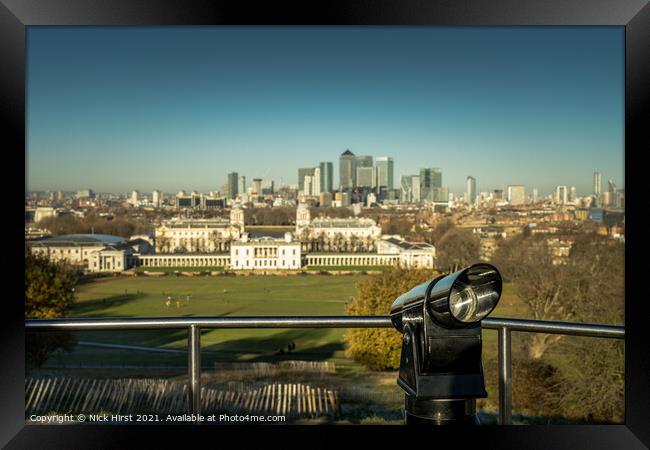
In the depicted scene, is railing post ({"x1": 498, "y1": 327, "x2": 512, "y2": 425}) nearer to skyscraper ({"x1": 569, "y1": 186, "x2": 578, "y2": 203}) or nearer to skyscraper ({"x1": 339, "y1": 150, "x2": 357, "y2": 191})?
skyscraper ({"x1": 569, "y1": 186, "x2": 578, "y2": 203})

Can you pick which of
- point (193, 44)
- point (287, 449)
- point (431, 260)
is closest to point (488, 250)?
point (431, 260)

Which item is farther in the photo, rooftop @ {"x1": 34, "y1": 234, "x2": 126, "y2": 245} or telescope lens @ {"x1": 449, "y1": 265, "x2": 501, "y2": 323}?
rooftop @ {"x1": 34, "y1": 234, "x2": 126, "y2": 245}

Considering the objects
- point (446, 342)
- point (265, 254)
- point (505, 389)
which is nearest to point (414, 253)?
point (265, 254)

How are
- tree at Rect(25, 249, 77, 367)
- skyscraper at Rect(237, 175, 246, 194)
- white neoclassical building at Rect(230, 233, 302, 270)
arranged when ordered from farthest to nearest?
1. skyscraper at Rect(237, 175, 246, 194)
2. white neoclassical building at Rect(230, 233, 302, 270)
3. tree at Rect(25, 249, 77, 367)

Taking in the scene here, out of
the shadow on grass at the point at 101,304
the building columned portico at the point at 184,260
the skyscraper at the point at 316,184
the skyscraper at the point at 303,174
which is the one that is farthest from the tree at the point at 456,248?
the building columned portico at the point at 184,260

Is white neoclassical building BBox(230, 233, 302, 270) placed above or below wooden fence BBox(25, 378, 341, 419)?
below

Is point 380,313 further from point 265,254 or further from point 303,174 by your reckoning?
point 303,174

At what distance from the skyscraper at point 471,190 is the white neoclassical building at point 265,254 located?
1614 centimetres

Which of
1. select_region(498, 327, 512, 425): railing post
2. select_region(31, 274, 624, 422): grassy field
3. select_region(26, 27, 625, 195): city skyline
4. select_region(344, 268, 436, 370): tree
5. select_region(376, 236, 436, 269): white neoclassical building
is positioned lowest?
select_region(31, 274, 624, 422): grassy field

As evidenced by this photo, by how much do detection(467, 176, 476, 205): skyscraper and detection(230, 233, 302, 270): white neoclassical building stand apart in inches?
635

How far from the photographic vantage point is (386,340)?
22328 mm

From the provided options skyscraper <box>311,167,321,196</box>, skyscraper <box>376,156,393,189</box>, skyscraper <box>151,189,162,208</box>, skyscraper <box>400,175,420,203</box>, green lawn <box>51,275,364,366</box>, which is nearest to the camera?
green lawn <box>51,275,364,366</box>

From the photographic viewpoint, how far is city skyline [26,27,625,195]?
5209 cm

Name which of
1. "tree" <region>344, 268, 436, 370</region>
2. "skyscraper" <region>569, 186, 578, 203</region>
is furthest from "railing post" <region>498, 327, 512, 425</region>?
"skyscraper" <region>569, 186, 578, 203</region>
